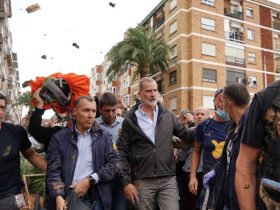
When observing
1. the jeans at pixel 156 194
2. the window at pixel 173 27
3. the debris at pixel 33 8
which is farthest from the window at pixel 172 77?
the jeans at pixel 156 194

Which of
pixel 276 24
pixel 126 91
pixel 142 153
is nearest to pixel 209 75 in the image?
pixel 276 24

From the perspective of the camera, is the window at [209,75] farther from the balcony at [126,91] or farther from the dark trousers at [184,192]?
the dark trousers at [184,192]

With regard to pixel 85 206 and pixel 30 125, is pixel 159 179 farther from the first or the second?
pixel 30 125

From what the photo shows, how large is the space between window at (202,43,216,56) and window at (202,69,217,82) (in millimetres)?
1550

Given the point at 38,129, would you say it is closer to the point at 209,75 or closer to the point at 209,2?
the point at 209,75

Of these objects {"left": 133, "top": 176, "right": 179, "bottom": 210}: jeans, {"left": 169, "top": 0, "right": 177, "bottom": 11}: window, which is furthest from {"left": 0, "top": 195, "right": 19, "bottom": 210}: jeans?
{"left": 169, "top": 0, "right": 177, "bottom": 11}: window

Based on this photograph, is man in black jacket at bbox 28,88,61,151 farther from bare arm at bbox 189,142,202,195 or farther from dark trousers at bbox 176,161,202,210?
dark trousers at bbox 176,161,202,210

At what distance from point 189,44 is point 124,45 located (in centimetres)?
657

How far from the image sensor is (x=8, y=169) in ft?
11.3

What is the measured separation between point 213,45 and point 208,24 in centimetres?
196

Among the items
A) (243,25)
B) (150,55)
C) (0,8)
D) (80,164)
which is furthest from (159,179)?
(243,25)

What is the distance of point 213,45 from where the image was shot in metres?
33.3

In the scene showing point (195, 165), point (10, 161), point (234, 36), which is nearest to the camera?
point (10, 161)

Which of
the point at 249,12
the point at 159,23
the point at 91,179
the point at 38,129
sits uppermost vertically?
the point at 249,12
